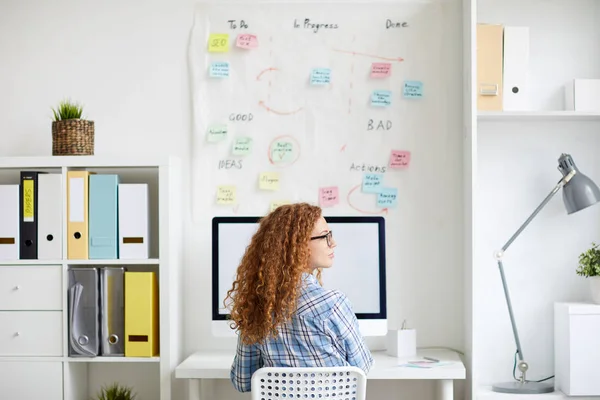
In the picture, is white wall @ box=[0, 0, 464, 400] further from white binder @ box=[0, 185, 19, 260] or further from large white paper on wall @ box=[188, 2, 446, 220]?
white binder @ box=[0, 185, 19, 260]

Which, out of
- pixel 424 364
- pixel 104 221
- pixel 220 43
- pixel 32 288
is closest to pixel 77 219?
pixel 104 221

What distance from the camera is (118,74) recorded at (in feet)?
11.0

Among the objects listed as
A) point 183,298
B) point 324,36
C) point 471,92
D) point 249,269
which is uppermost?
point 324,36

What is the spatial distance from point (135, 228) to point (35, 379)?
69cm

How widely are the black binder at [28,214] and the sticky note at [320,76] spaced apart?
117cm

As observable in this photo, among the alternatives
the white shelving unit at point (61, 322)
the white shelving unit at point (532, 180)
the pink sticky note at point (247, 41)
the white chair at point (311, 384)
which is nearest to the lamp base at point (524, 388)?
the white shelving unit at point (532, 180)

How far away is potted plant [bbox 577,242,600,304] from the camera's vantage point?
9.99 feet

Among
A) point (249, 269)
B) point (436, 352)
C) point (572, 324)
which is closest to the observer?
point (249, 269)

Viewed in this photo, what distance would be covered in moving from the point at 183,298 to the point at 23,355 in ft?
2.15

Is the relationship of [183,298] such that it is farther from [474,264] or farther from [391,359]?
[474,264]

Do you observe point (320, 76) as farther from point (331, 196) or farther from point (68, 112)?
point (68, 112)

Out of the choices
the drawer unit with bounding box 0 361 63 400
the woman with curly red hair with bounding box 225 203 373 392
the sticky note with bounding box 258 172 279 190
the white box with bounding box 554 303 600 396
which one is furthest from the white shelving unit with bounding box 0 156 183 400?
the white box with bounding box 554 303 600 396

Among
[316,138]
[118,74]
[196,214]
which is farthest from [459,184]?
[118,74]

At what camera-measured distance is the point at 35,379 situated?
3018mm
